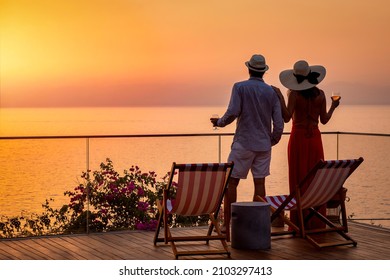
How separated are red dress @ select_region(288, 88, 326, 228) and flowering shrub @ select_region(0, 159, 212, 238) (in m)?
1.44

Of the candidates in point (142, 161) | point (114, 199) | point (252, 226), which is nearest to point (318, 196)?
point (252, 226)

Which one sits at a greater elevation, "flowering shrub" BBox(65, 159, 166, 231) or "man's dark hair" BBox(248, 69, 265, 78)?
"man's dark hair" BBox(248, 69, 265, 78)

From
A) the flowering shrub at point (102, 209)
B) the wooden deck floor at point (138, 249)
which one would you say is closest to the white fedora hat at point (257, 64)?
the wooden deck floor at point (138, 249)

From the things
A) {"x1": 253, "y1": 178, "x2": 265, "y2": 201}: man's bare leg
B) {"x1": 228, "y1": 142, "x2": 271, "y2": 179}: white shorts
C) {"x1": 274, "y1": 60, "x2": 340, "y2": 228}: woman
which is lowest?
{"x1": 253, "y1": 178, "x2": 265, "y2": 201}: man's bare leg

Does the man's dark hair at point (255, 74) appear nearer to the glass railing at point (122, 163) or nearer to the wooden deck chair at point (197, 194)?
the wooden deck chair at point (197, 194)

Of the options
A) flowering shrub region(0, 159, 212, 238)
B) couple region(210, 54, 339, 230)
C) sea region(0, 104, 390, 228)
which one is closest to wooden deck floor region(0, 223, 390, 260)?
couple region(210, 54, 339, 230)

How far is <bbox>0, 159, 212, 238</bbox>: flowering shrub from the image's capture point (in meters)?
8.70

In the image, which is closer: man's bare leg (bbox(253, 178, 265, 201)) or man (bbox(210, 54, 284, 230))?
man (bbox(210, 54, 284, 230))

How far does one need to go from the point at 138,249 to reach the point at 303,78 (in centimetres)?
207

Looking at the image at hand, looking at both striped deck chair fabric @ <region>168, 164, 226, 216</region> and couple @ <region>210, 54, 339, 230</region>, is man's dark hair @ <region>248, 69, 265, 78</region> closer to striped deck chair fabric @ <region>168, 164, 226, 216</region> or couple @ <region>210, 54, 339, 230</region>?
couple @ <region>210, 54, 339, 230</region>

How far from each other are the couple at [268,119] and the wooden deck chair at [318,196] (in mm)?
329

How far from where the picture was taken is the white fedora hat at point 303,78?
25.6 feet

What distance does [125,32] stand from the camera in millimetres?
32219

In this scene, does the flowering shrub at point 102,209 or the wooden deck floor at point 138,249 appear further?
the flowering shrub at point 102,209
